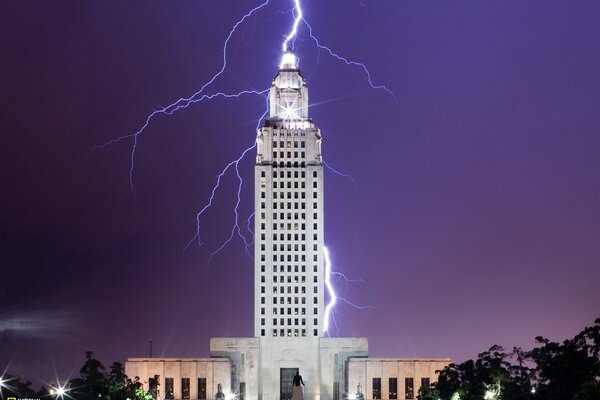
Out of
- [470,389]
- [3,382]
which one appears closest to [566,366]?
[470,389]

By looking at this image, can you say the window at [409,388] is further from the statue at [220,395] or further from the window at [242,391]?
the statue at [220,395]

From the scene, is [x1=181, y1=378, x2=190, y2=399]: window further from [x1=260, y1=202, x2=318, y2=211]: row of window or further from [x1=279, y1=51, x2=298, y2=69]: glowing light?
[x1=279, y1=51, x2=298, y2=69]: glowing light

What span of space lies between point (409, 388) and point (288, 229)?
63.9 feet

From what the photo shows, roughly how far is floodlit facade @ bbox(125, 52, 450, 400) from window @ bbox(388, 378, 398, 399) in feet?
0.31

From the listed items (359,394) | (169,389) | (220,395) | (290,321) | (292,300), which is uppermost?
(292,300)

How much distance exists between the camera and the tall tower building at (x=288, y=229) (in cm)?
11512

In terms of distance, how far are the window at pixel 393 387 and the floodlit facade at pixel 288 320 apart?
0.09 metres

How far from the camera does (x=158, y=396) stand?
109m

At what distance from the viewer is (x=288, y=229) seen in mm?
116562

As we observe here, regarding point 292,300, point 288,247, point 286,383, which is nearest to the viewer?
point 286,383

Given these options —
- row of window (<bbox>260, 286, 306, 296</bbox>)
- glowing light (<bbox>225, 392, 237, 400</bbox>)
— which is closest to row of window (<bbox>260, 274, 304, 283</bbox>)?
row of window (<bbox>260, 286, 306, 296</bbox>)

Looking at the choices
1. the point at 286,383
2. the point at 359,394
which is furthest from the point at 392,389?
the point at 286,383

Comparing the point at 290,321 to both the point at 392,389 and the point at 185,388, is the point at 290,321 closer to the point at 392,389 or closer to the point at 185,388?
the point at 392,389

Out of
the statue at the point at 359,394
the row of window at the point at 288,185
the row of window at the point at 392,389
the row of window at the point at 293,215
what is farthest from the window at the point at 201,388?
the row of window at the point at 288,185
